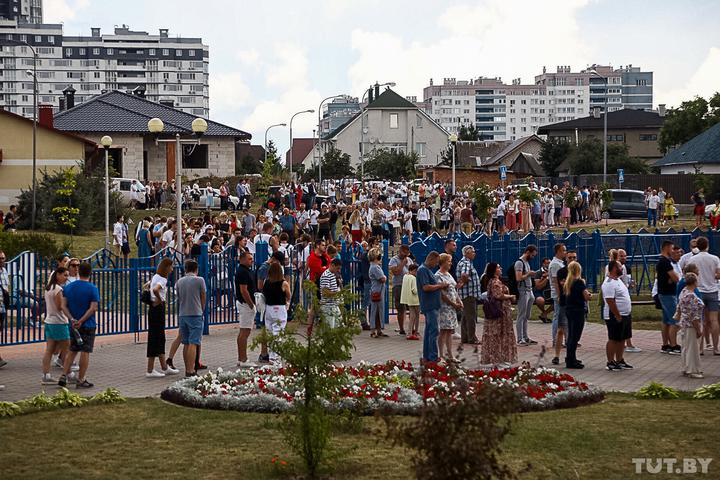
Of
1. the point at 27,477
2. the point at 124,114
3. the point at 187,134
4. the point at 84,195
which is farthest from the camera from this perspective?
the point at 124,114

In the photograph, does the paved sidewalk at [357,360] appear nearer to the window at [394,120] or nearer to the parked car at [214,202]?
the parked car at [214,202]

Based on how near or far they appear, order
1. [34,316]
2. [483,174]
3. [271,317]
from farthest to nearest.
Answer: [483,174] → [34,316] → [271,317]

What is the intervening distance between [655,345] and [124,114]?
50.0 metres

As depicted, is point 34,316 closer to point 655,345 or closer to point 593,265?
point 655,345

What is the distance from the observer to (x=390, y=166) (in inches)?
3450

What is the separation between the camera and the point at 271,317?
51.8 ft

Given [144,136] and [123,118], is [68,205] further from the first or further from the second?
[123,118]

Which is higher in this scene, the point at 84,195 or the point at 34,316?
the point at 84,195

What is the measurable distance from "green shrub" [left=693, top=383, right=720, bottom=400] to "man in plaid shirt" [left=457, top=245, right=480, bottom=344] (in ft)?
18.4

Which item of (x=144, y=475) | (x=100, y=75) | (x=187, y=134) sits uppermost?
(x=100, y=75)

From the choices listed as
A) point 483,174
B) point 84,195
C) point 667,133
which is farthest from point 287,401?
point 667,133

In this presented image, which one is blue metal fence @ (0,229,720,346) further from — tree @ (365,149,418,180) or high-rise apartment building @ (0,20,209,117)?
high-rise apartment building @ (0,20,209,117)

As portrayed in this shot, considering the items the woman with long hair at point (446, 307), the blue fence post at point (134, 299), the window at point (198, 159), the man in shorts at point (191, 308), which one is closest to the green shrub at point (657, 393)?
the woman with long hair at point (446, 307)

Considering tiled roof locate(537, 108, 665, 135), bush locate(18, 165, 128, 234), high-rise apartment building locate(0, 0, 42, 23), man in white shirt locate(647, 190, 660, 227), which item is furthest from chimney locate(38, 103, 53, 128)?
high-rise apartment building locate(0, 0, 42, 23)
